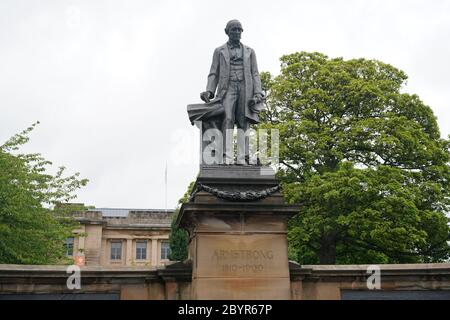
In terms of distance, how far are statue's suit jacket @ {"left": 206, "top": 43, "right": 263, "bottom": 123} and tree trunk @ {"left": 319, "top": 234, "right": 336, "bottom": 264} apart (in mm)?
14525

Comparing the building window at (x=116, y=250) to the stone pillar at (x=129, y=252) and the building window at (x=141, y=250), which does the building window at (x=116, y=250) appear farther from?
the building window at (x=141, y=250)

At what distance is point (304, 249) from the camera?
26.1 meters

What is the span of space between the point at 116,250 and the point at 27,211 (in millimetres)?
44251

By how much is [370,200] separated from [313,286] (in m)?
14.0

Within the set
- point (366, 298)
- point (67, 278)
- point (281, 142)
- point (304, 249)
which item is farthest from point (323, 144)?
point (67, 278)

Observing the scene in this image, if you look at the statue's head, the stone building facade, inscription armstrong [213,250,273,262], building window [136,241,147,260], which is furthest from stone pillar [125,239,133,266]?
inscription armstrong [213,250,273,262]

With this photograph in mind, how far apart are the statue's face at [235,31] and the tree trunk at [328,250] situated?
585 inches

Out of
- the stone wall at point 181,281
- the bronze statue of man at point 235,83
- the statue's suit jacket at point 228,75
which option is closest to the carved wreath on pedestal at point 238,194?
the bronze statue of man at point 235,83

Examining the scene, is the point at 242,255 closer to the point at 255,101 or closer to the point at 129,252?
the point at 255,101

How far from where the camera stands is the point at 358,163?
86.4ft

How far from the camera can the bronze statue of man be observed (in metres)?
11.2

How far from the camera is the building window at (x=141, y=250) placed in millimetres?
65625

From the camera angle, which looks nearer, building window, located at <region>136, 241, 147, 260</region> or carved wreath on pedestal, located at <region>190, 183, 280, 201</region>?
carved wreath on pedestal, located at <region>190, 183, 280, 201</region>

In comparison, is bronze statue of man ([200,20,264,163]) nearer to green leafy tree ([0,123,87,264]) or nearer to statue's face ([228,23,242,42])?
statue's face ([228,23,242,42])
